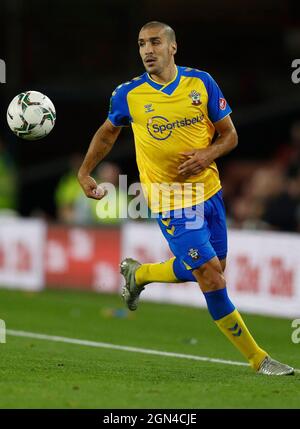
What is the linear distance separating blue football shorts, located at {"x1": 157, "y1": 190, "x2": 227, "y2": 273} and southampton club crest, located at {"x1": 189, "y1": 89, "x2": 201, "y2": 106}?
0.74 metres

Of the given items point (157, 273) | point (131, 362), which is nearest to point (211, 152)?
point (157, 273)

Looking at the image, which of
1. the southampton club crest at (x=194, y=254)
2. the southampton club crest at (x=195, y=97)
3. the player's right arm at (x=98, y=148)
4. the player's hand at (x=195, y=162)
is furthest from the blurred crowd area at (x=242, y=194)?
the southampton club crest at (x=194, y=254)

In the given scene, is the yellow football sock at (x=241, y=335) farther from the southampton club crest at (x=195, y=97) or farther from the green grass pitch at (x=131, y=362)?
the southampton club crest at (x=195, y=97)

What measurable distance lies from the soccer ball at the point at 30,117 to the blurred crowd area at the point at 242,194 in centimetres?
699

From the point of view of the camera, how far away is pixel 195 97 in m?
9.44

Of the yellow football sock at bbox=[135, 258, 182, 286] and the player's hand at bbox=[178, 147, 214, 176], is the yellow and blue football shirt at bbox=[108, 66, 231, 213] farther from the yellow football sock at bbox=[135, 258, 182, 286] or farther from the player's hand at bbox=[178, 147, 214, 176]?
the yellow football sock at bbox=[135, 258, 182, 286]

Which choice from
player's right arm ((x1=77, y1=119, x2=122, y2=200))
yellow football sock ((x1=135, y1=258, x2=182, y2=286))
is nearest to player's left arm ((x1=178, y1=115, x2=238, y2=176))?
player's right arm ((x1=77, y1=119, x2=122, y2=200))

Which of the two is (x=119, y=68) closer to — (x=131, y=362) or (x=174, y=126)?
(x=131, y=362)

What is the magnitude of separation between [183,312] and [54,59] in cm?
944

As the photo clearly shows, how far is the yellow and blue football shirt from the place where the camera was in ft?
30.9

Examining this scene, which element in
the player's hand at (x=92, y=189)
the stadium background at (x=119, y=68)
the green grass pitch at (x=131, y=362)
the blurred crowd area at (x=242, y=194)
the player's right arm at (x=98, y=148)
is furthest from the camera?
the stadium background at (x=119, y=68)

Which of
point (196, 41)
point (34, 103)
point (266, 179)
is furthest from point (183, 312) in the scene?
point (196, 41)

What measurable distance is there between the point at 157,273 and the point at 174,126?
1.29 metres

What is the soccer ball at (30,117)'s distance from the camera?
9773 millimetres
